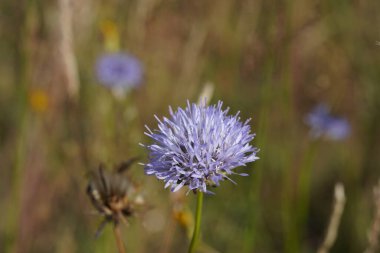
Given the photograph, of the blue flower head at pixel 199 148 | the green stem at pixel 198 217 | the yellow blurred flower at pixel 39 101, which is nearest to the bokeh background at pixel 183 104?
the yellow blurred flower at pixel 39 101

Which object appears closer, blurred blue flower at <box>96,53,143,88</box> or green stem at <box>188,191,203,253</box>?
green stem at <box>188,191,203,253</box>

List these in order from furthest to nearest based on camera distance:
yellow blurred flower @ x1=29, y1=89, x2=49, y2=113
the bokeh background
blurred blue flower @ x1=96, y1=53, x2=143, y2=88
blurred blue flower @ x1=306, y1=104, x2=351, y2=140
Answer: blurred blue flower @ x1=96, y1=53, x2=143, y2=88 → blurred blue flower @ x1=306, y1=104, x2=351, y2=140 → yellow blurred flower @ x1=29, y1=89, x2=49, y2=113 → the bokeh background

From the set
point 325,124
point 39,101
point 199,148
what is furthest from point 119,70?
point 199,148

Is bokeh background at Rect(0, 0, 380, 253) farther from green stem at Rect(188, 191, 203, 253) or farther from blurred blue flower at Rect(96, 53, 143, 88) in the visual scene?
green stem at Rect(188, 191, 203, 253)

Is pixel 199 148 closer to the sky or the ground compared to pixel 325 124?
closer to the ground

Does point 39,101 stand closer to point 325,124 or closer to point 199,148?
point 325,124

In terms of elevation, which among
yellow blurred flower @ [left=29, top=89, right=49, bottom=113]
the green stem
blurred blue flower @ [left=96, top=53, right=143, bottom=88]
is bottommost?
the green stem

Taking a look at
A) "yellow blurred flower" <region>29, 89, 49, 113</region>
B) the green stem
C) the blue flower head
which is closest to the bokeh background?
"yellow blurred flower" <region>29, 89, 49, 113</region>
